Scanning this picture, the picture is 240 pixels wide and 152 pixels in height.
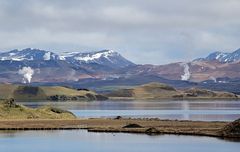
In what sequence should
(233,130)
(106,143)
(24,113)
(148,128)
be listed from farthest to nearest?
(24,113), (148,128), (233,130), (106,143)

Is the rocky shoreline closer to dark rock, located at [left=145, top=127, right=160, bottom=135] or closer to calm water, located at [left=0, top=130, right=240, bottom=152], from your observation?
→ dark rock, located at [left=145, top=127, right=160, bottom=135]

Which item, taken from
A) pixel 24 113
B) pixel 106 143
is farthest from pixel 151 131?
pixel 24 113

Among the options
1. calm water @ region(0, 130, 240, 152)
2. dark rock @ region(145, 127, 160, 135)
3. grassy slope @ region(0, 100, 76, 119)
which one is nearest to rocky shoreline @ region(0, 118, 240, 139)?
dark rock @ region(145, 127, 160, 135)

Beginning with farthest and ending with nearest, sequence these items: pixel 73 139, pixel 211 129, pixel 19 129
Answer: pixel 19 129 → pixel 211 129 → pixel 73 139

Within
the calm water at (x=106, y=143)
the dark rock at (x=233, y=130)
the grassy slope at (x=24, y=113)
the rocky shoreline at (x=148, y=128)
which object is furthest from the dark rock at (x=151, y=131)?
the grassy slope at (x=24, y=113)

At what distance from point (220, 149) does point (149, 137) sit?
60.0 feet

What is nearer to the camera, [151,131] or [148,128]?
[151,131]

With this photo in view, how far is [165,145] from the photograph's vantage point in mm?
75938

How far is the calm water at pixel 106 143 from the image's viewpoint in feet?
238

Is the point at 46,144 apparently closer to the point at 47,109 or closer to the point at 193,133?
the point at 193,133

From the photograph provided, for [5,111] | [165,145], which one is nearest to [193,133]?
[165,145]

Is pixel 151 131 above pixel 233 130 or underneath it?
underneath

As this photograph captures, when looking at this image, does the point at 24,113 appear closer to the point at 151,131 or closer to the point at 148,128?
the point at 148,128

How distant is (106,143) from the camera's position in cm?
7962
